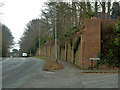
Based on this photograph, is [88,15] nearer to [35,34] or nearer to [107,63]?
[107,63]

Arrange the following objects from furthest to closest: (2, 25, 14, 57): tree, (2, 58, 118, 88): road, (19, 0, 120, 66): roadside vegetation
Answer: (2, 25, 14, 57): tree → (19, 0, 120, 66): roadside vegetation → (2, 58, 118, 88): road

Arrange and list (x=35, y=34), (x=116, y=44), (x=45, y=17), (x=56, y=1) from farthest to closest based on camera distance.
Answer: (x=35, y=34) → (x=45, y=17) → (x=56, y=1) → (x=116, y=44)

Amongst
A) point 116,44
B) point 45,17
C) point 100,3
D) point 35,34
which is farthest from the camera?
point 35,34

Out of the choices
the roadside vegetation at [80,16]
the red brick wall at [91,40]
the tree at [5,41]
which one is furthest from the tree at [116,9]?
the tree at [5,41]

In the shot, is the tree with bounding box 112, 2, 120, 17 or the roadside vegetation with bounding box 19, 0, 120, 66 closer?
the roadside vegetation with bounding box 19, 0, 120, 66

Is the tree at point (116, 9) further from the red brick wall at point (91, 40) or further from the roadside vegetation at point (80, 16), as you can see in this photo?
the red brick wall at point (91, 40)

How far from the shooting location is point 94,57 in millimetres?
A: 20141

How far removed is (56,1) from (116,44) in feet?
60.6

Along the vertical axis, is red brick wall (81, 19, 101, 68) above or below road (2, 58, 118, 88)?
above

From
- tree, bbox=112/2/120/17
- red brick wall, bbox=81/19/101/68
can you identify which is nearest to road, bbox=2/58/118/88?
red brick wall, bbox=81/19/101/68

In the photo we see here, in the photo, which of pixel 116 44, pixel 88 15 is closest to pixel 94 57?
pixel 116 44

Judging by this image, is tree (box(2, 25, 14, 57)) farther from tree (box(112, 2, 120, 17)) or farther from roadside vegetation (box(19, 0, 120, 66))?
tree (box(112, 2, 120, 17))

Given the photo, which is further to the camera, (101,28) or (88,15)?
(88,15)

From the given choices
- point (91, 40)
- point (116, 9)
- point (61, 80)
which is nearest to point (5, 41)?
point (116, 9)
